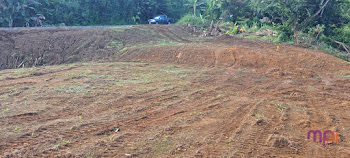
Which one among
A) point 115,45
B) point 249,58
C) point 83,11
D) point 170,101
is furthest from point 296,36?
point 83,11

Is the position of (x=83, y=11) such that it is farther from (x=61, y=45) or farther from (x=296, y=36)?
(x=296, y=36)

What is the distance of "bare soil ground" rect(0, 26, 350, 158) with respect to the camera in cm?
473

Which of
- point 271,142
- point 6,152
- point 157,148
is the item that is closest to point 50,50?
point 6,152

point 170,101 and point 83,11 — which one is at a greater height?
point 83,11

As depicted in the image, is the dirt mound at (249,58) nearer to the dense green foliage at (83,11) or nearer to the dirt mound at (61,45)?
the dirt mound at (61,45)

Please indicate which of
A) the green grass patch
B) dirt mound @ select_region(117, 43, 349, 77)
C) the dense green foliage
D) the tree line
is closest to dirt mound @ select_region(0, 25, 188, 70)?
the green grass patch

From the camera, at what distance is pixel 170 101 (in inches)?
271

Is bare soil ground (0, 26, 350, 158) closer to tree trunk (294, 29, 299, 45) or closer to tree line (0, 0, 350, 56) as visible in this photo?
tree trunk (294, 29, 299, 45)

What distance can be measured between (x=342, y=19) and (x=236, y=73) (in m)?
9.78

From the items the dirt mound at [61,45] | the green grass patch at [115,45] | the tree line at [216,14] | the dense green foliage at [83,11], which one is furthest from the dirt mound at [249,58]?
the dense green foliage at [83,11]

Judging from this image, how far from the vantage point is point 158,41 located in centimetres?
1459

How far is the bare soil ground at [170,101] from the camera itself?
473cm

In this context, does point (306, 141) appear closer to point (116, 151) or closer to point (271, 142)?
point (271, 142)

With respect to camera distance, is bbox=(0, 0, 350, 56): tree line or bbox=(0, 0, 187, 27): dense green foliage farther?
bbox=(0, 0, 187, 27): dense green foliage
